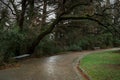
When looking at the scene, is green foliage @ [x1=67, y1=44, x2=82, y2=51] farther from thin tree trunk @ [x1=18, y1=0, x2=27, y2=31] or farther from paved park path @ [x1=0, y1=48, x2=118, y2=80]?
paved park path @ [x1=0, y1=48, x2=118, y2=80]

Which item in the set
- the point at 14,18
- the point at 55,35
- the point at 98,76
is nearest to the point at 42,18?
the point at 14,18

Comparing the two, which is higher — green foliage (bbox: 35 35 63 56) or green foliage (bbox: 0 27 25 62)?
green foliage (bbox: 0 27 25 62)

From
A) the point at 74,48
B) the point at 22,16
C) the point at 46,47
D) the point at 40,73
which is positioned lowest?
the point at 74,48

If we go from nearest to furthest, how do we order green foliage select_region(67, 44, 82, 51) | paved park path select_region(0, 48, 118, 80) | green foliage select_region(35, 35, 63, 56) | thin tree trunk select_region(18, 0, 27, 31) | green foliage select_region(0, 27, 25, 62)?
1. paved park path select_region(0, 48, 118, 80)
2. green foliage select_region(0, 27, 25, 62)
3. thin tree trunk select_region(18, 0, 27, 31)
4. green foliage select_region(35, 35, 63, 56)
5. green foliage select_region(67, 44, 82, 51)

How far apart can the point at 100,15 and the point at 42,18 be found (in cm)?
758

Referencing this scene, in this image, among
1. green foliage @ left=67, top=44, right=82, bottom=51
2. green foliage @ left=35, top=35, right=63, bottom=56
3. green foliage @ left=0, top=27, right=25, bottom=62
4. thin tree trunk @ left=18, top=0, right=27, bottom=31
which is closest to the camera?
green foliage @ left=0, top=27, right=25, bottom=62

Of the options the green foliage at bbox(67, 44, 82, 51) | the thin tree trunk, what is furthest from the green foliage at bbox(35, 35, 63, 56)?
the green foliage at bbox(67, 44, 82, 51)

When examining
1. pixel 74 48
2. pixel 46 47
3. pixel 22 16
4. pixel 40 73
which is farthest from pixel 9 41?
pixel 74 48

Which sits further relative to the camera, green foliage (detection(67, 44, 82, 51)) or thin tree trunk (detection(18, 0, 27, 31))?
green foliage (detection(67, 44, 82, 51))

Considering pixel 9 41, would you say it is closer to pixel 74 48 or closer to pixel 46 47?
pixel 46 47

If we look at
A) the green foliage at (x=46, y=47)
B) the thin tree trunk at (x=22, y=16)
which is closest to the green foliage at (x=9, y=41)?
the thin tree trunk at (x=22, y=16)

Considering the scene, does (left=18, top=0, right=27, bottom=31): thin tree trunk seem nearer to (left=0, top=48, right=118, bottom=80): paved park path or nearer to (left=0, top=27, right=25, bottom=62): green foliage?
(left=0, top=27, right=25, bottom=62): green foliage

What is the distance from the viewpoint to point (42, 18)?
22500mm

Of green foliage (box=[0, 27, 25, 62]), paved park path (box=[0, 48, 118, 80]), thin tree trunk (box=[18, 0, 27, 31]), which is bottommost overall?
paved park path (box=[0, 48, 118, 80])
